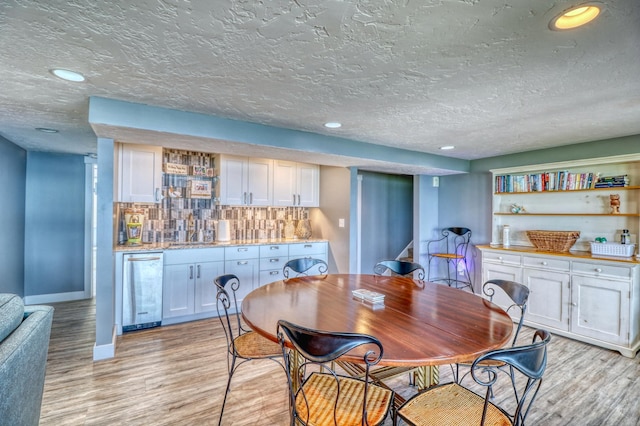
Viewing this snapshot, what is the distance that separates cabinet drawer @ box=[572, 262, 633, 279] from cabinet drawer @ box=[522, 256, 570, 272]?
9 cm

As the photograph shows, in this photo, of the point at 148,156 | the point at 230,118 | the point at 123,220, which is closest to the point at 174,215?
the point at 123,220

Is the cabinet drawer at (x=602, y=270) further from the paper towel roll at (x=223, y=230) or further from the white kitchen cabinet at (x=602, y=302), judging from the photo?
the paper towel roll at (x=223, y=230)

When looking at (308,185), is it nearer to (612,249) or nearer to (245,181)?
(245,181)

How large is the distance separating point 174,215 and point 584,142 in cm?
511

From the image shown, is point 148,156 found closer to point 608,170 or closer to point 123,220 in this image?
point 123,220

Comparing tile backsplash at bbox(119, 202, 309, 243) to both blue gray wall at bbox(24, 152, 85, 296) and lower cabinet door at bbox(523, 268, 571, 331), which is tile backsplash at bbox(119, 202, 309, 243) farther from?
lower cabinet door at bbox(523, 268, 571, 331)

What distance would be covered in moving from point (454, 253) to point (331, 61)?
4.41m

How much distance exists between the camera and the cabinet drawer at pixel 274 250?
418 cm

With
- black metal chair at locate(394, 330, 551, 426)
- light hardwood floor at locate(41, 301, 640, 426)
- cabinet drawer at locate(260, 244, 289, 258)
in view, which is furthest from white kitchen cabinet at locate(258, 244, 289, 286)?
black metal chair at locate(394, 330, 551, 426)

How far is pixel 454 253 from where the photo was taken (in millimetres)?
5234

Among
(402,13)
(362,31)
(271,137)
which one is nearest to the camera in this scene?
(402,13)

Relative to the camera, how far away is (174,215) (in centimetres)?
416

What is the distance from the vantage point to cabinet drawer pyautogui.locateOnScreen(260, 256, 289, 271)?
418 centimetres

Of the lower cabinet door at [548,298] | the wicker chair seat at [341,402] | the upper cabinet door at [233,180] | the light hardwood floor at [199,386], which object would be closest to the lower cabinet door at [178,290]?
the light hardwood floor at [199,386]
